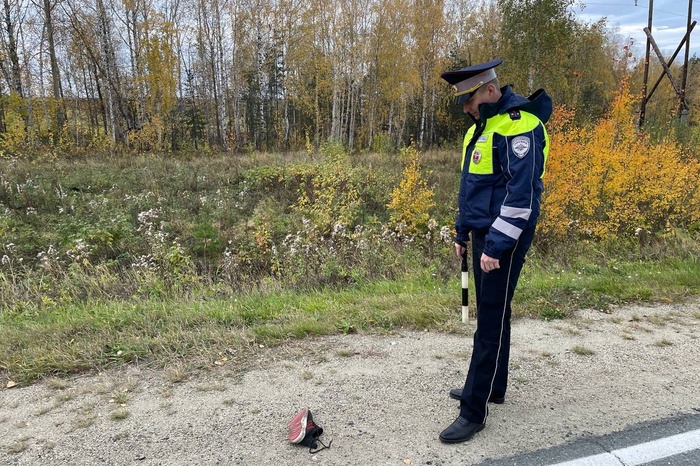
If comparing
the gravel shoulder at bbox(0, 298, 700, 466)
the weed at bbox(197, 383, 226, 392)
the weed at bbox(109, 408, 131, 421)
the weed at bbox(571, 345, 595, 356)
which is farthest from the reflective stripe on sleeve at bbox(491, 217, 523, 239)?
the weed at bbox(109, 408, 131, 421)

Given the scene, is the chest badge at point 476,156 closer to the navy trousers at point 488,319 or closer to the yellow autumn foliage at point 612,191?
the navy trousers at point 488,319

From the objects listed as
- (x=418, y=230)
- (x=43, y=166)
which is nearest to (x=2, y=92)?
(x=43, y=166)

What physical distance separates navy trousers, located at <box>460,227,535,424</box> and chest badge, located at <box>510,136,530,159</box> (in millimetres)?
470

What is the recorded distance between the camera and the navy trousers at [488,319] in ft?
8.35

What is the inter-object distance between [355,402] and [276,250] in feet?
16.4

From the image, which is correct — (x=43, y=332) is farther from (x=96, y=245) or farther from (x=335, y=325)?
(x=96, y=245)

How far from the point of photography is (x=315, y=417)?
2766 mm

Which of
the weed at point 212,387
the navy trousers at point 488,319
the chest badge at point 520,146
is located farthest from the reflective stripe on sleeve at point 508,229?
the weed at point 212,387

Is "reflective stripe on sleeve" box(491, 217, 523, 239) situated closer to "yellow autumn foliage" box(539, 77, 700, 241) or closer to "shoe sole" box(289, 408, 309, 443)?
"shoe sole" box(289, 408, 309, 443)

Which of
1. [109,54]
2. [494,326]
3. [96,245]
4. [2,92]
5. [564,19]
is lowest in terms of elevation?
[96,245]

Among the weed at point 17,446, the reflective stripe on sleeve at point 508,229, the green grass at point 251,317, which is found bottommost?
the weed at point 17,446

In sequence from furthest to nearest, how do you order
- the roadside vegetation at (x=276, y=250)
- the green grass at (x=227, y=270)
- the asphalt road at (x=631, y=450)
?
the roadside vegetation at (x=276, y=250), the green grass at (x=227, y=270), the asphalt road at (x=631, y=450)

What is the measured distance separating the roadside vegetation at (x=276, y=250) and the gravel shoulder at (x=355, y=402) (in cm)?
32

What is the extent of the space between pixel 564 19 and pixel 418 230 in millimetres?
16962
